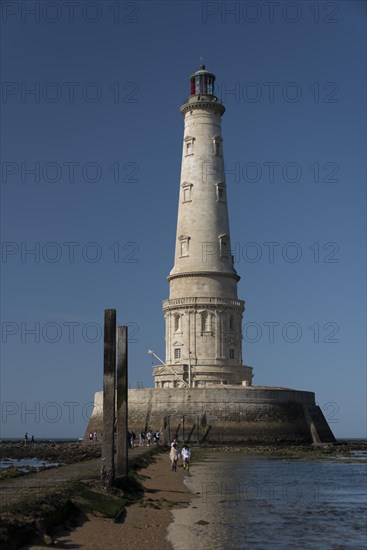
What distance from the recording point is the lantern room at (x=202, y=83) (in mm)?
55625

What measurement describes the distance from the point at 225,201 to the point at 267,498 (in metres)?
35.5

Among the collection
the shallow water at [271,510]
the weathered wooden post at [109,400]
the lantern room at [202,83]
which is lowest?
the shallow water at [271,510]

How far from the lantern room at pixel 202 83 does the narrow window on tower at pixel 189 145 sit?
3656 mm

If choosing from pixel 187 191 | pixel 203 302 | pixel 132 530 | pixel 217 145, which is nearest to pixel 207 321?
pixel 203 302

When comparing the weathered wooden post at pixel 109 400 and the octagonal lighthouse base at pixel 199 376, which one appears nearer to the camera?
the weathered wooden post at pixel 109 400

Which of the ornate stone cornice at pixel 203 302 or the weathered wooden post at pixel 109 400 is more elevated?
the ornate stone cornice at pixel 203 302

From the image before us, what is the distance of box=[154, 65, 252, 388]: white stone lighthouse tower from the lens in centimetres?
5097

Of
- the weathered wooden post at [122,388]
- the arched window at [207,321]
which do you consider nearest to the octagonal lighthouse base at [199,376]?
the arched window at [207,321]

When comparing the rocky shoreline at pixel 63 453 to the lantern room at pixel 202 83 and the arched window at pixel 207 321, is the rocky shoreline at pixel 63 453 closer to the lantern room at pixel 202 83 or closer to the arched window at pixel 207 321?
the arched window at pixel 207 321

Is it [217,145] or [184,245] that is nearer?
[184,245]

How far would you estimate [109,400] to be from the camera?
18391 millimetres

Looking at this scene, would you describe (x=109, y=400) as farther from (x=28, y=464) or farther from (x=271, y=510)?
(x=28, y=464)

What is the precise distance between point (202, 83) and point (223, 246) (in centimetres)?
1265

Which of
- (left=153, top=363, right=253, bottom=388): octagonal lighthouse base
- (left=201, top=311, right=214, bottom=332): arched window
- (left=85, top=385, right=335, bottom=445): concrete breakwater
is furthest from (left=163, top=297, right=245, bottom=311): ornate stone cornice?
(left=85, top=385, right=335, bottom=445): concrete breakwater
